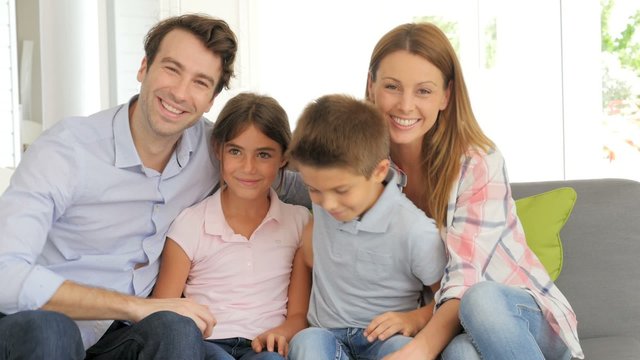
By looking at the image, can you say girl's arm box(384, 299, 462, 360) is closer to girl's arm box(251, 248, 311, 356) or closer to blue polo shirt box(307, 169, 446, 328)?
blue polo shirt box(307, 169, 446, 328)

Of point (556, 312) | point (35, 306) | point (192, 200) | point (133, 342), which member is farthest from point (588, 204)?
point (35, 306)

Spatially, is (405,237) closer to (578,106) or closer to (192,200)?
(192,200)

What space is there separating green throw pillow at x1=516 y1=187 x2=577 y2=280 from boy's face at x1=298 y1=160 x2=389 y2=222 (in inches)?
19.5

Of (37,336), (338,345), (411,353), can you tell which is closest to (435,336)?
(411,353)

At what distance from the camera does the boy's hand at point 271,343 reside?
6.39 feet

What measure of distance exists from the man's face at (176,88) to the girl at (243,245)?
0.09m

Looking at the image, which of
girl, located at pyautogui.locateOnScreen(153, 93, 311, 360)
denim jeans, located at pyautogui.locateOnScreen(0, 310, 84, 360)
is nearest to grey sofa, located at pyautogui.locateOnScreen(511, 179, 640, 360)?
girl, located at pyautogui.locateOnScreen(153, 93, 311, 360)

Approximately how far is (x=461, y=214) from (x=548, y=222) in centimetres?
34

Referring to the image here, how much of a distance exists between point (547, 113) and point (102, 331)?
4.38 meters

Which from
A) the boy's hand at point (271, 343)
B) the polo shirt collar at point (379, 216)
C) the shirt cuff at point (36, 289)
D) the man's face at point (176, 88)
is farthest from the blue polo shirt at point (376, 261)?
the shirt cuff at point (36, 289)

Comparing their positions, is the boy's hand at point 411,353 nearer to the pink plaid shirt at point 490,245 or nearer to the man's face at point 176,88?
the pink plaid shirt at point 490,245

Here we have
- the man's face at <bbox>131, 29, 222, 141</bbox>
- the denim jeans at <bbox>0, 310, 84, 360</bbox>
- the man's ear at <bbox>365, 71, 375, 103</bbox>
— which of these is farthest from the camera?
the man's ear at <bbox>365, 71, 375, 103</bbox>

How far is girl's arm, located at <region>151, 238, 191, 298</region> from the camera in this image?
2102 mm

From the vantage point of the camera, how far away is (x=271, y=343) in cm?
195
